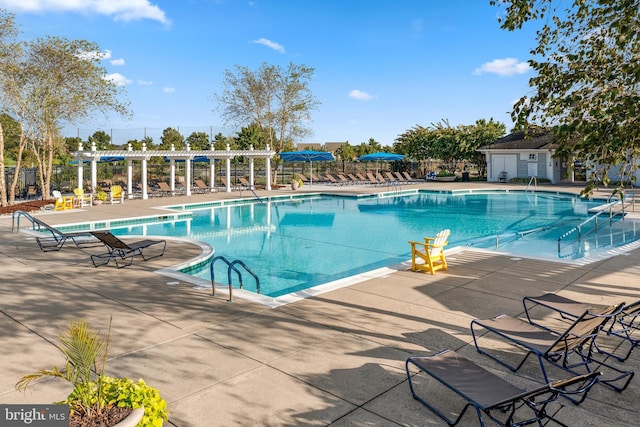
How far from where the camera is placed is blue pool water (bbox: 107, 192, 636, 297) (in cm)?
1143

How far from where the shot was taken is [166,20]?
23359 millimetres

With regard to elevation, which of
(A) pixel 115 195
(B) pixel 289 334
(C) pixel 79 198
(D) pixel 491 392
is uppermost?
(A) pixel 115 195

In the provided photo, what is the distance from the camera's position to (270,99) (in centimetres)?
3806

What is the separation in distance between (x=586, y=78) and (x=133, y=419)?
441cm

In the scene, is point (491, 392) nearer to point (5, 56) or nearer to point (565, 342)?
point (565, 342)

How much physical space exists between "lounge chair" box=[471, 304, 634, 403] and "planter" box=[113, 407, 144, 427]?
10.5 ft

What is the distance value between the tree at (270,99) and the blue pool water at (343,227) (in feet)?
40.3

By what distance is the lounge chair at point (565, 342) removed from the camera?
4278 millimetres

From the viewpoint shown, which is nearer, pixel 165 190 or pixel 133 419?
pixel 133 419

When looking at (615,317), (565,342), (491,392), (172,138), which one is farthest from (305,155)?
(491,392)

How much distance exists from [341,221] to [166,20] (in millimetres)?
13506

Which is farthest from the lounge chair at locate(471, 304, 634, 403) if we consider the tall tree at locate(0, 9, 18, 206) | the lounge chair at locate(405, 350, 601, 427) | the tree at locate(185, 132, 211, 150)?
the tree at locate(185, 132, 211, 150)

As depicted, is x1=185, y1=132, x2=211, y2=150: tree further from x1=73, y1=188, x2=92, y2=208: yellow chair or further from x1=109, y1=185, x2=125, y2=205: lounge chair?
x1=73, y1=188, x2=92, y2=208: yellow chair

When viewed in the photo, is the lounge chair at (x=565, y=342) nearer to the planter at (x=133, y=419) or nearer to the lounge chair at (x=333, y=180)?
the planter at (x=133, y=419)
